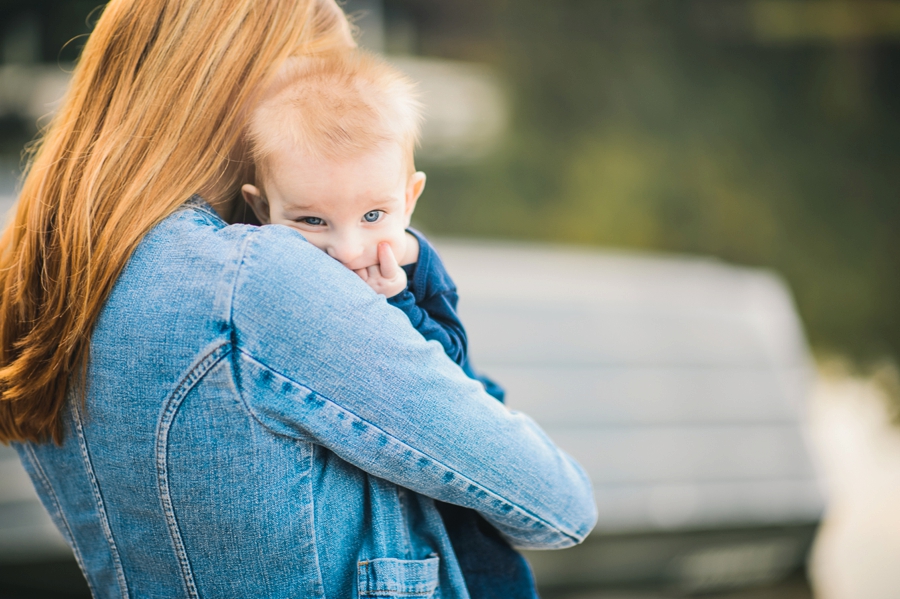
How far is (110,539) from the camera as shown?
94cm

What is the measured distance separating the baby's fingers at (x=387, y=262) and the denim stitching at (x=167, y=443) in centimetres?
24

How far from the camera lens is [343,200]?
92cm

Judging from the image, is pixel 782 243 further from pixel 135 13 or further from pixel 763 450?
pixel 135 13

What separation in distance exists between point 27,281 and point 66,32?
11.7 feet

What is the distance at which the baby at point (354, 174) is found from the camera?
2.98 ft

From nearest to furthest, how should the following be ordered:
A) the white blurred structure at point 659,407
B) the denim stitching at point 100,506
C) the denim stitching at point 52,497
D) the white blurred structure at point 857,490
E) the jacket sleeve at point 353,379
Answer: the jacket sleeve at point 353,379 → the denim stitching at point 100,506 → the denim stitching at point 52,497 → the white blurred structure at point 659,407 → the white blurred structure at point 857,490

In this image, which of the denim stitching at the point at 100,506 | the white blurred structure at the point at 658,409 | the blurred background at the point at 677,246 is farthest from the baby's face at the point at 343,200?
the white blurred structure at the point at 658,409

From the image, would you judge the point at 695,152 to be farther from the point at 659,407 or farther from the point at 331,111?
the point at 331,111

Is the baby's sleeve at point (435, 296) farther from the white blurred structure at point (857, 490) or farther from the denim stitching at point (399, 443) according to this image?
the white blurred structure at point (857, 490)

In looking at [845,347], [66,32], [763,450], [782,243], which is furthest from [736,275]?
[782,243]

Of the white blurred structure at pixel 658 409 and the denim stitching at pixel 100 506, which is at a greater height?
the white blurred structure at pixel 658 409

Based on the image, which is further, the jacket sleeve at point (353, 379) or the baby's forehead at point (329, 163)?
the baby's forehead at point (329, 163)

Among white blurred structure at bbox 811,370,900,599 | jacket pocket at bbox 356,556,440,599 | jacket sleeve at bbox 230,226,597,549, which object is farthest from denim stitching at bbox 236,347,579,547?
white blurred structure at bbox 811,370,900,599

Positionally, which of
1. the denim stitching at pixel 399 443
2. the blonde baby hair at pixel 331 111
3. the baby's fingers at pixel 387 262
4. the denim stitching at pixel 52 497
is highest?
the blonde baby hair at pixel 331 111
